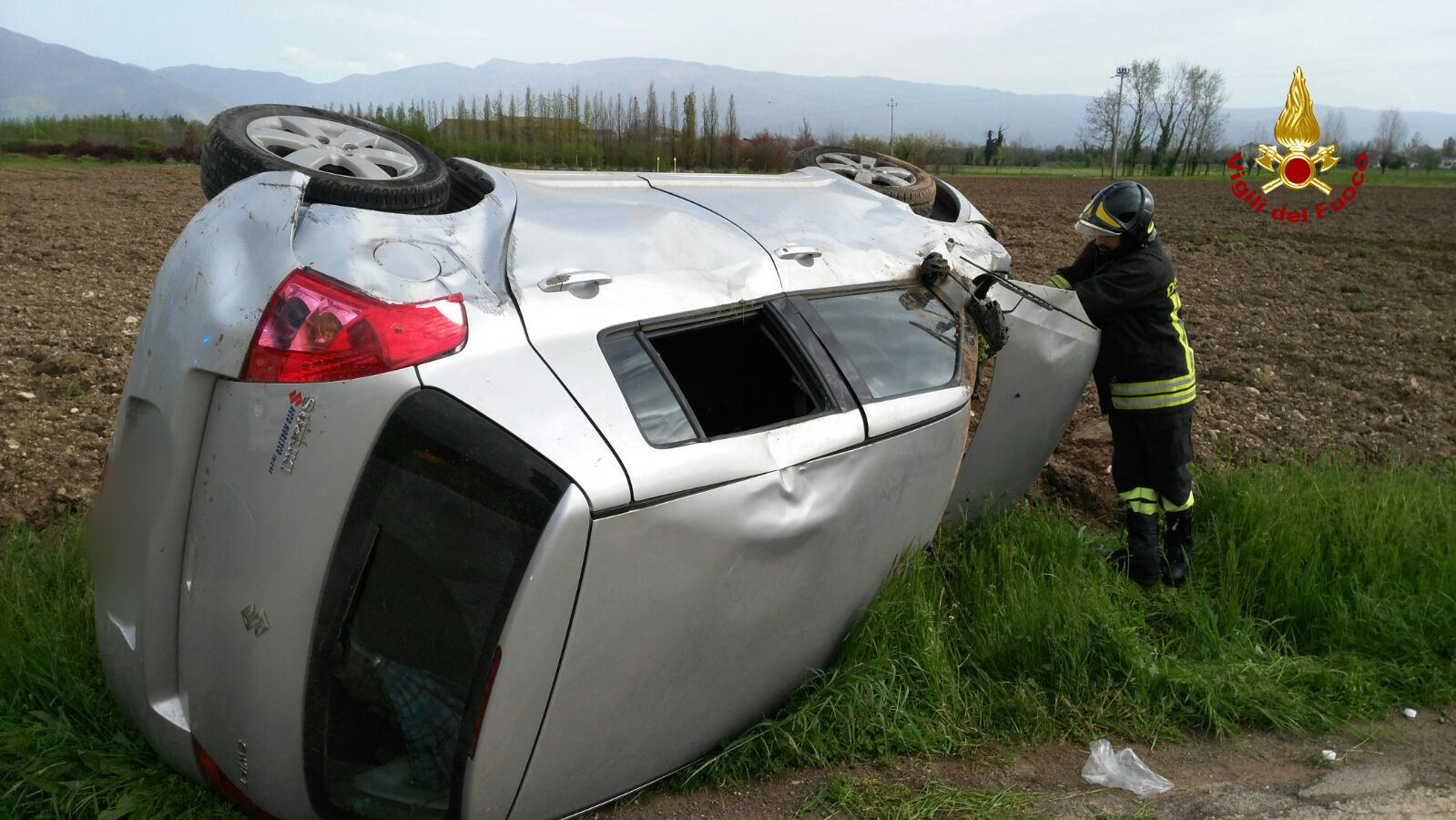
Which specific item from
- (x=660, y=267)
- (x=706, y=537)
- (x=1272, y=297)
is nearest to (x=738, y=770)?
(x=706, y=537)

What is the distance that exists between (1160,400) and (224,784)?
12.0ft

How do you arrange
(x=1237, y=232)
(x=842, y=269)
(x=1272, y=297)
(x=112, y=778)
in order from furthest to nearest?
(x=1237, y=232) → (x=1272, y=297) → (x=842, y=269) → (x=112, y=778)

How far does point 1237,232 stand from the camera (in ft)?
58.4

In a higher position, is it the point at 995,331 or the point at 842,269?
the point at 842,269

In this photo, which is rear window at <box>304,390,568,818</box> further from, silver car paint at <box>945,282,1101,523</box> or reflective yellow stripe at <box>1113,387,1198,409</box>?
reflective yellow stripe at <box>1113,387,1198,409</box>

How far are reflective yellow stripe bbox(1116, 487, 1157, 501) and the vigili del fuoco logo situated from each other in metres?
7.49

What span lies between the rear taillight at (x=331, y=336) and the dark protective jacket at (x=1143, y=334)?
293 cm

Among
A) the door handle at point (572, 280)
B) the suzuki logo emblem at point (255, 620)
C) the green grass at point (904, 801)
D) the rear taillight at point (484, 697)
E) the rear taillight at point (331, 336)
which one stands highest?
the door handle at point (572, 280)

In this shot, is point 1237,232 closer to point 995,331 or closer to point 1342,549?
point 1342,549

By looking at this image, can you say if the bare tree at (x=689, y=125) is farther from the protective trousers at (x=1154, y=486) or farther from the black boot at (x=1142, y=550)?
the black boot at (x=1142, y=550)

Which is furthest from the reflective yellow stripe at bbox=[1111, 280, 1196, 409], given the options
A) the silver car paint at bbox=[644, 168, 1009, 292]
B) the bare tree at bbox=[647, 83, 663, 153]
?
the bare tree at bbox=[647, 83, 663, 153]

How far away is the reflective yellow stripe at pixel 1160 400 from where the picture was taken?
168 inches

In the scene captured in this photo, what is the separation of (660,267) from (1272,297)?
10.1 metres

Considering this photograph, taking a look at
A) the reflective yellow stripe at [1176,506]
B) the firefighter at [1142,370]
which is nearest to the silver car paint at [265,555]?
the firefighter at [1142,370]
